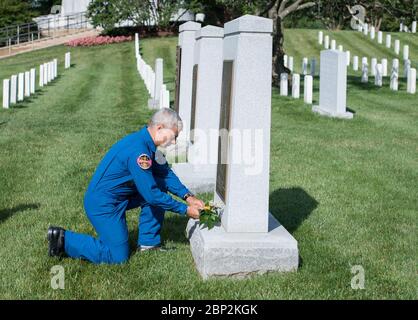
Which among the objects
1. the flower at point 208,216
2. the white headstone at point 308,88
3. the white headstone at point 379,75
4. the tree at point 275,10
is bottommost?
the flower at point 208,216

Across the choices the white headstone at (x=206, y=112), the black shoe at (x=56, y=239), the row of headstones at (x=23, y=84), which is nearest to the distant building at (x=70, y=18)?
the row of headstones at (x=23, y=84)

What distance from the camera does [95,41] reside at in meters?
48.5

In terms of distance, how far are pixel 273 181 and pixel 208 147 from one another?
131 centimetres

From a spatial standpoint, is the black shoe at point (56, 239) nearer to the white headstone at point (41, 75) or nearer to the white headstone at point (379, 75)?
the white headstone at point (379, 75)

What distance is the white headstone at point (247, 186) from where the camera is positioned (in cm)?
576

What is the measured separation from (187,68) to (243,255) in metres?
5.32

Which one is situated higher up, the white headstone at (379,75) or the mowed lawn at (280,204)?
the white headstone at (379,75)

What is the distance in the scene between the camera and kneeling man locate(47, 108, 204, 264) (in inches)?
227

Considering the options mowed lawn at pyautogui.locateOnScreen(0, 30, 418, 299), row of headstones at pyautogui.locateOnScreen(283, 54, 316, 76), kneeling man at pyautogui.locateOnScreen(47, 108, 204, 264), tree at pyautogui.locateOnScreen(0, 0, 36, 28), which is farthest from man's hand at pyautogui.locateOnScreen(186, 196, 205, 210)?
tree at pyautogui.locateOnScreen(0, 0, 36, 28)

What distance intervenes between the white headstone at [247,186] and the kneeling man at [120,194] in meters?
0.34

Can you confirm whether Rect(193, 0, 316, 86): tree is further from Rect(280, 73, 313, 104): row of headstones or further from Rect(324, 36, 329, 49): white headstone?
Rect(324, 36, 329, 49): white headstone

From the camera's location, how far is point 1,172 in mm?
10273
